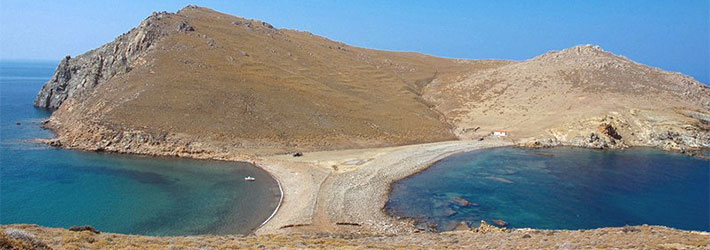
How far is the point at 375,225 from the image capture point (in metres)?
28.0

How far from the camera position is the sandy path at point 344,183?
2820cm

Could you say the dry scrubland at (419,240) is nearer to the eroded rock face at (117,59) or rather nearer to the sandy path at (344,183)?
the sandy path at (344,183)

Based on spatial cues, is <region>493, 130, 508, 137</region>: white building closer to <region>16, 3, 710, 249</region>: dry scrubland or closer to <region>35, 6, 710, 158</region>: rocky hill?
<region>16, 3, 710, 249</region>: dry scrubland

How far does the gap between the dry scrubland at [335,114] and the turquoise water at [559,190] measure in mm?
2957

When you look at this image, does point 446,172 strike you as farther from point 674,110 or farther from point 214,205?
point 674,110

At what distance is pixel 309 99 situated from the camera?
2367 inches

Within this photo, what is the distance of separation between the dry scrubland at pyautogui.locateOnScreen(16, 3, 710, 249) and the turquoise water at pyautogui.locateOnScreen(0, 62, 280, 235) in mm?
2229

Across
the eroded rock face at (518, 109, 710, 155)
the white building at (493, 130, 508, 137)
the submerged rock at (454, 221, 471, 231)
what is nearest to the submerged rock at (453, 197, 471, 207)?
the submerged rock at (454, 221, 471, 231)

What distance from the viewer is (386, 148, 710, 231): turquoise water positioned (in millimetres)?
30328

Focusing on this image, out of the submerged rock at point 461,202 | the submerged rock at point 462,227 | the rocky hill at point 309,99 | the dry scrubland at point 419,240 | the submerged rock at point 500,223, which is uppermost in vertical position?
the rocky hill at point 309,99

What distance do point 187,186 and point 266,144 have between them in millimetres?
13107

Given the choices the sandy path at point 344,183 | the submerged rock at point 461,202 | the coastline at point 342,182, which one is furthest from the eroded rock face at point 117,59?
the submerged rock at point 461,202

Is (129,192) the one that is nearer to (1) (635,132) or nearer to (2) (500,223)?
(2) (500,223)

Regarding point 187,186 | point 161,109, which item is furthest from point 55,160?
point 187,186
